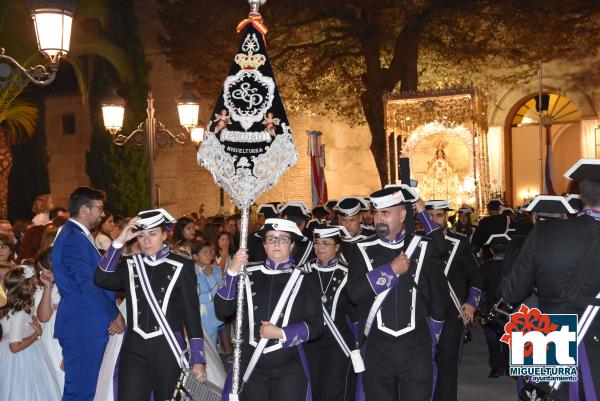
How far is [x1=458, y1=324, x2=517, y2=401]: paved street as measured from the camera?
10.7m

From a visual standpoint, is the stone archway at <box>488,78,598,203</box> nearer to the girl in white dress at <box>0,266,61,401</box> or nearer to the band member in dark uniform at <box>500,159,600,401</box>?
the girl in white dress at <box>0,266,61,401</box>

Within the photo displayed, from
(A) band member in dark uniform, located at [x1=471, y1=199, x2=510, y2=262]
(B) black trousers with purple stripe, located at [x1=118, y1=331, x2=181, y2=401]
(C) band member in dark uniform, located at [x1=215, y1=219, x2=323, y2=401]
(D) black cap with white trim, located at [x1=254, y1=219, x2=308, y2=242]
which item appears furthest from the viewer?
(A) band member in dark uniform, located at [x1=471, y1=199, x2=510, y2=262]

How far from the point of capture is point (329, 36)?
2512 cm

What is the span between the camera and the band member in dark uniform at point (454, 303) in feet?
30.6

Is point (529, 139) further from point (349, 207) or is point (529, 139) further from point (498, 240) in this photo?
point (349, 207)

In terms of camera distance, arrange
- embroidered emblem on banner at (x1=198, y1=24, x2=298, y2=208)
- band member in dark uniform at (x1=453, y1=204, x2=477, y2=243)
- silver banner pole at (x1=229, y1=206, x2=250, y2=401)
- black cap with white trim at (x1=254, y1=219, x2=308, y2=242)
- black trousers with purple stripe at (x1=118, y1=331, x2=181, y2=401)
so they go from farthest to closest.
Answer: band member in dark uniform at (x1=453, y1=204, x2=477, y2=243), embroidered emblem on banner at (x1=198, y1=24, x2=298, y2=208), black trousers with purple stripe at (x1=118, y1=331, x2=181, y2=401), black cap with white trim at (x1=254, y1=219, x2=308, y2=242), silver banner pole at (x1=229, y1=206, x2=250, y2=401)

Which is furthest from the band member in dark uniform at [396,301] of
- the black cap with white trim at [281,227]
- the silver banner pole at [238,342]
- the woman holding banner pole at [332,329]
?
the woman holding banner pole at [332,329]

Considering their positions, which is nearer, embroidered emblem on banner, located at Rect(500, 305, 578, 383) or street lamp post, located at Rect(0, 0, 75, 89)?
embroidered emblem on banner, located at Rect(500, 305, 578, 383)

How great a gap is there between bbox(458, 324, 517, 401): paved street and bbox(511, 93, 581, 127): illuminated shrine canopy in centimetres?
1694

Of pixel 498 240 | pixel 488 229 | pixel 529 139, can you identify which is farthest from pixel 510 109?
pixel 498 240

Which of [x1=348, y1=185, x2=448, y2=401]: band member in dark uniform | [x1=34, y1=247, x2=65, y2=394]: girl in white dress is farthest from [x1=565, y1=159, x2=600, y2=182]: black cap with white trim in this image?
[x1=34, y1=247, x2=65, y2=394]: girl in white dress

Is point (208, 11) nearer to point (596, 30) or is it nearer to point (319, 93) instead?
point (319, 93)

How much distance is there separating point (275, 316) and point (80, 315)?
237 centimetres

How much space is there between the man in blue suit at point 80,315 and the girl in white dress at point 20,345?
0.35m
